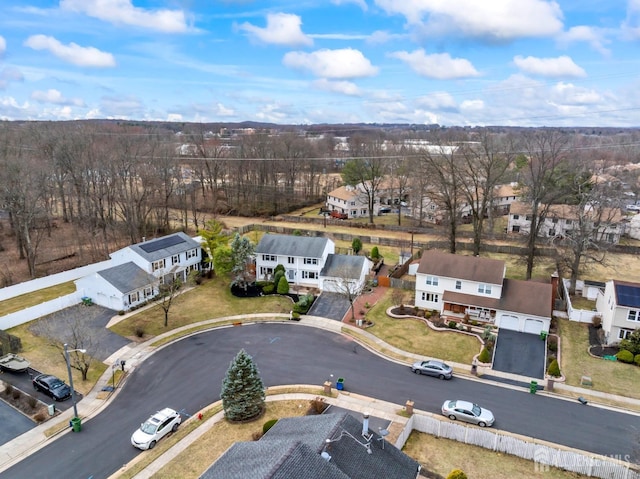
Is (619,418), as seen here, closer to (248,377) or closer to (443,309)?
(443,309)

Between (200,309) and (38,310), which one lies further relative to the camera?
(200,309)

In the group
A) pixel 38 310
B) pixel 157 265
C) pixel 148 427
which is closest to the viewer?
pixel 148 427

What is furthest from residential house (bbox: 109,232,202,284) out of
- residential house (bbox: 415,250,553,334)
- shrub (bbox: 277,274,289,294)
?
residential house (bbox: 415,250,553,334)

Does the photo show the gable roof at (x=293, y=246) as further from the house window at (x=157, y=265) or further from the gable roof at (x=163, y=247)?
the house window at (x=157, y=265)

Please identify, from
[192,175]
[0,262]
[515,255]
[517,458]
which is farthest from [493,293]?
[192,175]

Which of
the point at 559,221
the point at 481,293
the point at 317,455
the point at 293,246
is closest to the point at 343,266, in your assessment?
the point at 293,246

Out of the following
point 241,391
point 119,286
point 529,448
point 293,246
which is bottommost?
point 529,448

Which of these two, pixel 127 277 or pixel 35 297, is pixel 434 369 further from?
pixel 35 297
